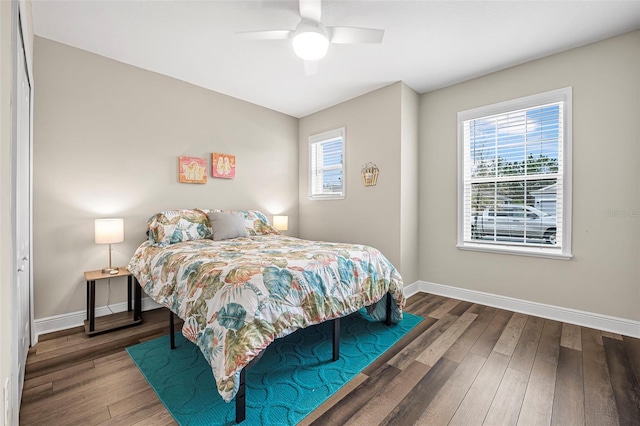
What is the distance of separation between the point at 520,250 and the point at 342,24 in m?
2.90

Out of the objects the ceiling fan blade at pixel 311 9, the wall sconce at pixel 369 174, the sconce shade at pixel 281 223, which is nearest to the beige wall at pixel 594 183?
the wall sconce at pixel 369 174

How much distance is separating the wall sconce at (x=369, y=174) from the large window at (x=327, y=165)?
0.40 meters

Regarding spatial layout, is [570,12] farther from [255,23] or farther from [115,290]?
[115,290]

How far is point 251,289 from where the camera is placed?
1.67 meters

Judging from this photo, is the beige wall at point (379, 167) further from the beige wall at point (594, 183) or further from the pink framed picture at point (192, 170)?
the pink framed picture at point (192, 170)

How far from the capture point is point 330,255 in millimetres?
2322

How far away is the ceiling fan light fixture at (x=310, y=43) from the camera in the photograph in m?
2.16

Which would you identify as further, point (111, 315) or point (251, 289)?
point (111, 315)

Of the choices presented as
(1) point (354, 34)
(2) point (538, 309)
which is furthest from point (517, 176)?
(1) point (354, 34)

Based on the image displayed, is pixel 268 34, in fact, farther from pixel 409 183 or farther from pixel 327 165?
pixel 327 165

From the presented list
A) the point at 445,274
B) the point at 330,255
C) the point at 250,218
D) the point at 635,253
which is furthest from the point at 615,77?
the point at 250,218

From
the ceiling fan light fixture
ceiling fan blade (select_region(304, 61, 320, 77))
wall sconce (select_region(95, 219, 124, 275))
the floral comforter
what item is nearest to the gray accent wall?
wall sconce (select_region(95, 219, 124, 275))

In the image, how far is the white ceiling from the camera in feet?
7.45

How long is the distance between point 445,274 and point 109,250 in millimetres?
3881
